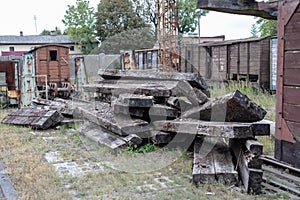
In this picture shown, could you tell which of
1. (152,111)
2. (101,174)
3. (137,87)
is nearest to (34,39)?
(137,87)

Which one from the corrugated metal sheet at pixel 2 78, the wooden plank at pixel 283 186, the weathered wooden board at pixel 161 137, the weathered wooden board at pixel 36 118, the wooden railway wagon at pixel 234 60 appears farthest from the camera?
the wooden railway wagon at pixel 234 60

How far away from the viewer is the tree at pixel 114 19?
39216 mm

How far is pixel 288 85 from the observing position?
4.98 metres

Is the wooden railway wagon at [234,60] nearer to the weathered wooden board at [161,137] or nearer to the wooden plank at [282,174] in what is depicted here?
the weathered wooden board at [161,137]

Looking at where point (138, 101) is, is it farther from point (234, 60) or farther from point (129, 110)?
point (234, 60)

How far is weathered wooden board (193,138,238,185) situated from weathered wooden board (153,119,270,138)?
31 centimetres

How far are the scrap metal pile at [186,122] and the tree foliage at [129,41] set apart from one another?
26117mm

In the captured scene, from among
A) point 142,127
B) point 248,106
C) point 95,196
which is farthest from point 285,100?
point 95,196

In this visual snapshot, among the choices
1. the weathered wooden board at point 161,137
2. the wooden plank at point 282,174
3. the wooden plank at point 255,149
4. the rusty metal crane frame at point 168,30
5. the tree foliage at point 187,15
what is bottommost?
the wooden plank at point 282,174

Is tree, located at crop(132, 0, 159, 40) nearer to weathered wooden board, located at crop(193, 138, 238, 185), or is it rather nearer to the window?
the window

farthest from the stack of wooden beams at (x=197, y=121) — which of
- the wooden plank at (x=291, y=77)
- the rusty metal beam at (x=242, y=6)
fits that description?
Answer: the rusty metal beam at (x=242, y=6)

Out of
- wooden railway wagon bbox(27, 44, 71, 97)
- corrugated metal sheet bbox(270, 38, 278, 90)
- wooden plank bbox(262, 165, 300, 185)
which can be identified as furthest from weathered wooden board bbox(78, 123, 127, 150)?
wooden railway wagon bbox(27, 44, 71, 97)

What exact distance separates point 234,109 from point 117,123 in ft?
7.37

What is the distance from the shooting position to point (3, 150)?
641 centimetres
